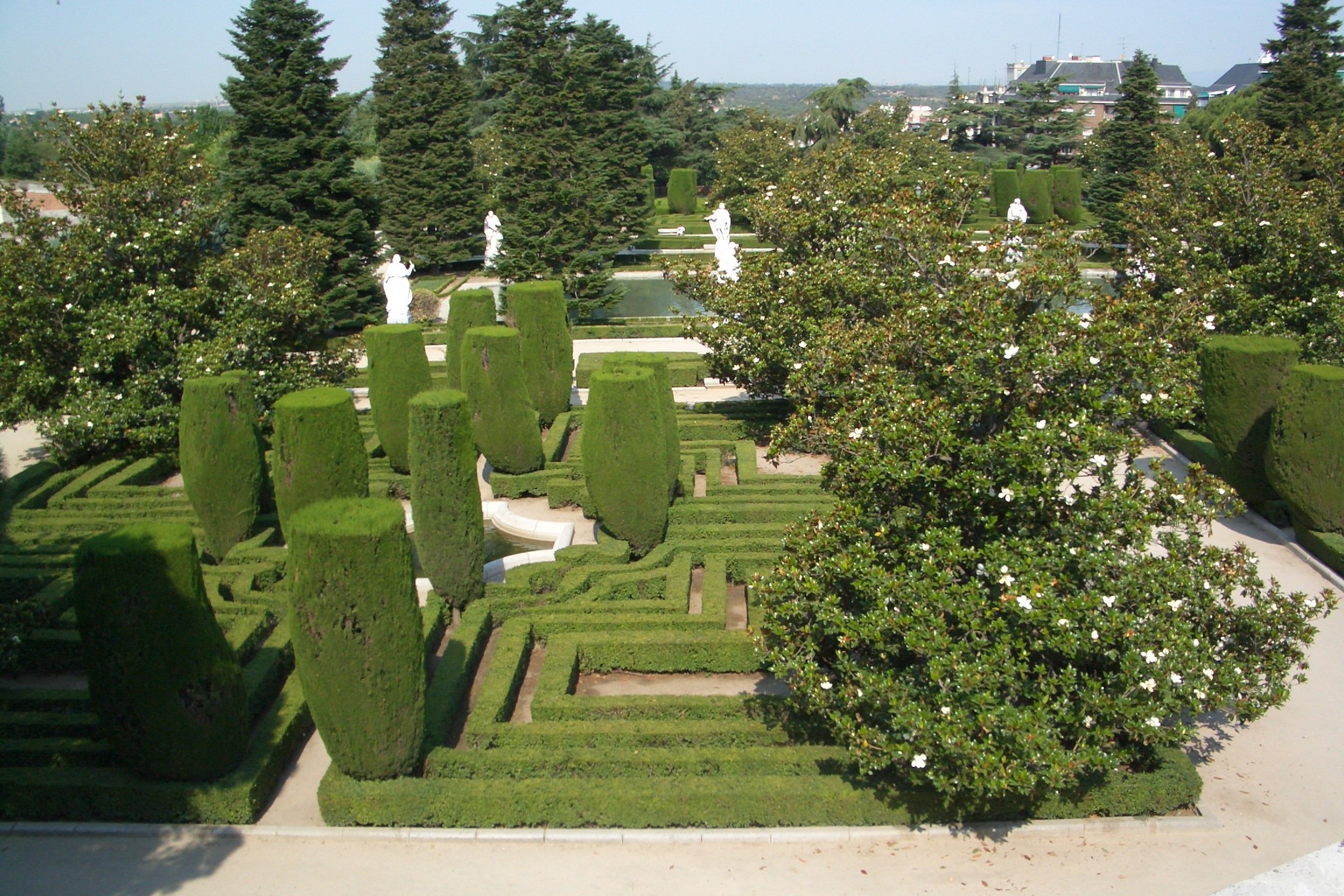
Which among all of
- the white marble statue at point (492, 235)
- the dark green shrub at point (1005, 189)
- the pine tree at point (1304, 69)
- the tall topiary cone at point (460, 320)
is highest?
the pine tree at point (1304, 69)

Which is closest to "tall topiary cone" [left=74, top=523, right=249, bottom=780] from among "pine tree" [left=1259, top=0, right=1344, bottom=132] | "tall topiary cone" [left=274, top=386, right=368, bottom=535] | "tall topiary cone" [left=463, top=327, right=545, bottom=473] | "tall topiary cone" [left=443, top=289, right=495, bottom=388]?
"tall topiary cone" [left=274, top=386, right=368, bottom=535]

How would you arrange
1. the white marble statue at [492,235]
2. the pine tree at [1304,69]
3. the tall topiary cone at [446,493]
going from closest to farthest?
the tall topiary cone at [446,493] → the white marble statue at [492,235] → the pine tree at [1304,69]

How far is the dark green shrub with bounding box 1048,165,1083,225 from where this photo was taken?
53.0 m

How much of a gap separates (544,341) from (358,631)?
13125 millimetres

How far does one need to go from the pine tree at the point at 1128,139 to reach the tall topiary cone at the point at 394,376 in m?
36.2

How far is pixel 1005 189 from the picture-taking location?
5341 centimetres

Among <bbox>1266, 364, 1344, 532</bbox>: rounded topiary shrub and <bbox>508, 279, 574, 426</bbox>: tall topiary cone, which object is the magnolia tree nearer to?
<bbox>1266, 364, 1344, 532</bbox>: rounded topiary shrub

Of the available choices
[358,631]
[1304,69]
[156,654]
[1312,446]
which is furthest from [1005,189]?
[156,654]

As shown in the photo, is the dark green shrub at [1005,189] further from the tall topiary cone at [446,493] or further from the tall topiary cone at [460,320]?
the tall topiary cone at [446,493]

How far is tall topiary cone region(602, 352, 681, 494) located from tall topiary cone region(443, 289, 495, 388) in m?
4.56

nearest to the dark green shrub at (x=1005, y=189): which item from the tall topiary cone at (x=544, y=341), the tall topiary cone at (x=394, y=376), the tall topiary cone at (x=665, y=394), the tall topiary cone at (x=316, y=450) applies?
the tall topiary cone at (x=544, y=341)

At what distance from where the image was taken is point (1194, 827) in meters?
9.73

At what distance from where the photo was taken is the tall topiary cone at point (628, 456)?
50.8 feet

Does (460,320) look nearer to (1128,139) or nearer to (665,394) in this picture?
(665,394)
